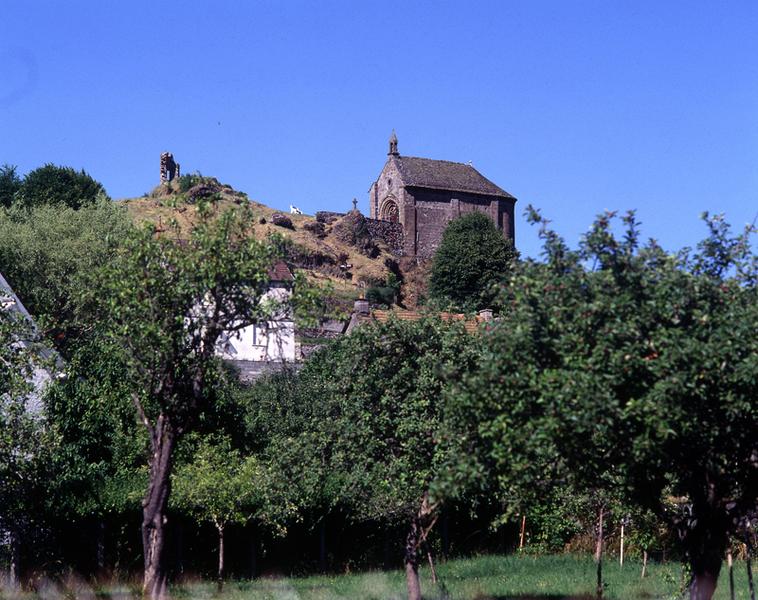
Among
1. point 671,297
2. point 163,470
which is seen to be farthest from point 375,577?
point 671,297

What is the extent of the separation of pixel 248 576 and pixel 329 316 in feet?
39.3

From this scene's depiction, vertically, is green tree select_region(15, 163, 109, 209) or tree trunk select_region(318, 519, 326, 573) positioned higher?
green tree select_region(15, 163, 109, 209)

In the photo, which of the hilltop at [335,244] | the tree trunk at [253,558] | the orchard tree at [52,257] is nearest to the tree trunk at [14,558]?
the tree trunk at [253,558]

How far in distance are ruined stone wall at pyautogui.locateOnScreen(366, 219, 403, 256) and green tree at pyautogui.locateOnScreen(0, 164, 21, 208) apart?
143 ft

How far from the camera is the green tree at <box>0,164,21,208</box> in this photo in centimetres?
7600

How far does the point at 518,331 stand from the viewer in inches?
486

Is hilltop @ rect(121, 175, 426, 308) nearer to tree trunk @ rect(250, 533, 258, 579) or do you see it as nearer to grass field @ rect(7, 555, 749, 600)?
tree trunk @ rect(250, 533, 258, 579)

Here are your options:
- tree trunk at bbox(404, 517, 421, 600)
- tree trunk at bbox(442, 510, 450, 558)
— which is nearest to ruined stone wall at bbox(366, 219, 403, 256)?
tree trunk at bbox(442, 510, 450, 558)

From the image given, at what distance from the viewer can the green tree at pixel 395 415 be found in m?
19.2

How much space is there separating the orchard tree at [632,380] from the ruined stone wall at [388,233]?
99765mm

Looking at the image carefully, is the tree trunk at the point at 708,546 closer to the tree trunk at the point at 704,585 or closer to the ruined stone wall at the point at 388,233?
the tree trunk at the point at 704,585

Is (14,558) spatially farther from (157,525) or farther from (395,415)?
(395,415)

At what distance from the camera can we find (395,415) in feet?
64.7

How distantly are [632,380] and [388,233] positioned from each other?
337 feet
